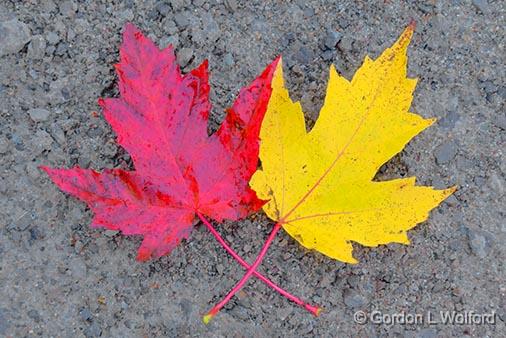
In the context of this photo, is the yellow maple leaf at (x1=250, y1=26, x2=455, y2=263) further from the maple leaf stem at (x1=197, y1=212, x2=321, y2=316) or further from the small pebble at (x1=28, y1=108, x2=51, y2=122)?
the small pebble at (x1=28, y1=108, x2=51, y2=122)

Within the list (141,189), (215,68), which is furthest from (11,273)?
(215,68)

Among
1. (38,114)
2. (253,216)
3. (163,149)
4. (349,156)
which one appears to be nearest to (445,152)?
(349,156)

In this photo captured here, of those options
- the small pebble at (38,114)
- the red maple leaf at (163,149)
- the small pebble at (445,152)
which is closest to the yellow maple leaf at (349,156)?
the red maple leaf at (163,149)

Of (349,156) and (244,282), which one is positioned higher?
(349,156)

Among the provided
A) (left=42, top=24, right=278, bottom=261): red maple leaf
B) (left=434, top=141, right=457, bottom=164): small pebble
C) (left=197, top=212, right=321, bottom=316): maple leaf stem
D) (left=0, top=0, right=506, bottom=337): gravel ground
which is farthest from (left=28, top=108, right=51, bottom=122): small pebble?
(left=434, top=141, right=457, bottom=164): small pebble

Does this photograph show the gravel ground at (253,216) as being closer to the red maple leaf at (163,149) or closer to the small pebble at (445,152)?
the small pebble at (445,152)

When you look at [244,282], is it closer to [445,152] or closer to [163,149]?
→ [163,149]
